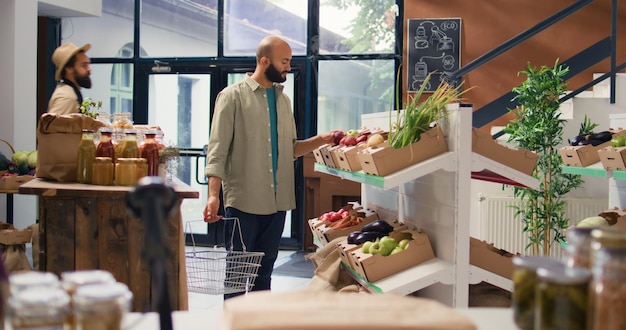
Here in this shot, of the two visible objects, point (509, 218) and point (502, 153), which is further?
point (509, 218)

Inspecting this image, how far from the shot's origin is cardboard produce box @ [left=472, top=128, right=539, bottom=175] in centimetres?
332

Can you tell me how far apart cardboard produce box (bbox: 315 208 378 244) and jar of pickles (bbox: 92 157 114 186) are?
4.57 feet

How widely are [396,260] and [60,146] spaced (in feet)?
5.37

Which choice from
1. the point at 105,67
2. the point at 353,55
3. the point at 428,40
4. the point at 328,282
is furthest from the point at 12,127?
the point at 328,282

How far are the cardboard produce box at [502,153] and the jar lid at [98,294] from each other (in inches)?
93.5

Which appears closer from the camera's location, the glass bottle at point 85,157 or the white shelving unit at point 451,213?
the white shelving unit at point 451,213

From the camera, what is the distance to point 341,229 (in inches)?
176

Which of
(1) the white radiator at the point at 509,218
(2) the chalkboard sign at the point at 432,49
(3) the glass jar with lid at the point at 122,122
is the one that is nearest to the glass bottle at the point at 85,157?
(3) the glass jar with lid at the point at 122,122

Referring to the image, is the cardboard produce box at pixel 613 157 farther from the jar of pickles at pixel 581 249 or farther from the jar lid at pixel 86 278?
the jar lid at pixel 86 278

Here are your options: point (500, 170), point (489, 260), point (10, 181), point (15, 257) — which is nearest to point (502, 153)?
point (500, 170)

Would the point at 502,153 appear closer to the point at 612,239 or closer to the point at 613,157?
the point at 613,157

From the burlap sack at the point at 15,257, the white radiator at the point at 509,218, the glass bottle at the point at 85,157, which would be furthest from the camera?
the white radiator at the point at 509,218

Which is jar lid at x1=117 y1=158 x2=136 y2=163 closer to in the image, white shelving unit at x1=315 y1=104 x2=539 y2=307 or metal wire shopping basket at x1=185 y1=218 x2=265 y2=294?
metal wire shopping basket at x1=185 y1=218 x2=265 y2=294

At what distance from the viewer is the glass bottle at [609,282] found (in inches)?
45.4
